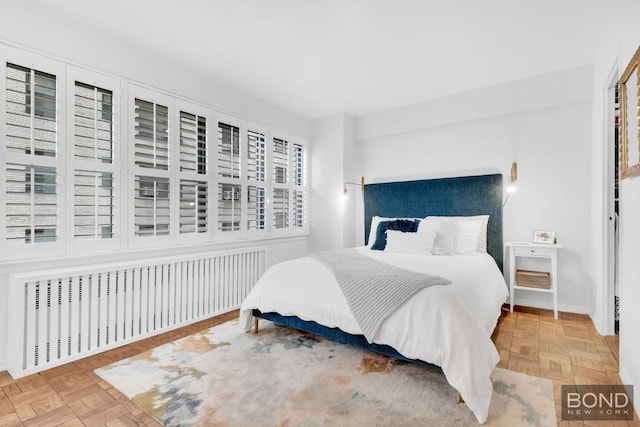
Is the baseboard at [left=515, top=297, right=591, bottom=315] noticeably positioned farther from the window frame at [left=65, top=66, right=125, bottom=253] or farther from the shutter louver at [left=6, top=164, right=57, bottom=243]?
the shutter louver at [left=6, top=164, right=57, bottom=243]

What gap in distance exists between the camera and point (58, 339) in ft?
7.47

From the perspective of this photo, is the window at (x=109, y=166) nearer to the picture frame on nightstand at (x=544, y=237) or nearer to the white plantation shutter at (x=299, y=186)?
the white plantation shutter at (x=299, y=186)

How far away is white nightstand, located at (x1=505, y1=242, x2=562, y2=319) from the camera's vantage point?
3.21 meters

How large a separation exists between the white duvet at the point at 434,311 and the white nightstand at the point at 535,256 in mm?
574

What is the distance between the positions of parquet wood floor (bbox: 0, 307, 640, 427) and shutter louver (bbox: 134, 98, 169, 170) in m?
Answer: 1.59

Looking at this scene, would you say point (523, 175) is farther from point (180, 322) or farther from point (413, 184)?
point (180, 322)

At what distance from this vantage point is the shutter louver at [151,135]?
2826mm

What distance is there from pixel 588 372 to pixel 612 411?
0.43 m

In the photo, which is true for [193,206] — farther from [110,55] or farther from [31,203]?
[110,55]

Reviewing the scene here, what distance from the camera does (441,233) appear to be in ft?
11.3

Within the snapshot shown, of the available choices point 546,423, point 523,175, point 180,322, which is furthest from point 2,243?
point 523,175

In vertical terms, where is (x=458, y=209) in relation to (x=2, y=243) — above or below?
above

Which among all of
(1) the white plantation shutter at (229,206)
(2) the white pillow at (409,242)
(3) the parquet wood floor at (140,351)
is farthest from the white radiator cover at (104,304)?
(2) the white pillow at (409,242)

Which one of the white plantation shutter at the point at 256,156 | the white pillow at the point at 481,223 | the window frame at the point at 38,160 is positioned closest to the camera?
the window frame at the point at 38,160
